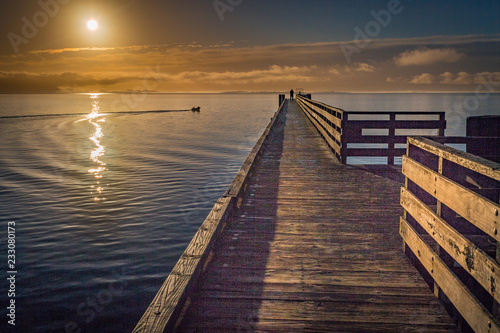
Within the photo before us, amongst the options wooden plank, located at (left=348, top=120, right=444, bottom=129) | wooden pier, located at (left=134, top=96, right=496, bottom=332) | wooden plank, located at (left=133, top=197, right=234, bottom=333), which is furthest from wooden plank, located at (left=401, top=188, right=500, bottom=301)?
wooden plank, located at (left=348, top=120, right=444, bottom=129)

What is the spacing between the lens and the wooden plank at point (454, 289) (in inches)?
103

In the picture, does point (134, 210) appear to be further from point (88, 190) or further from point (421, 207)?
point (421, 207)

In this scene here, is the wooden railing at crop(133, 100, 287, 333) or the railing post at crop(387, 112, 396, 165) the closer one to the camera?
the wooden railing at crop(133, 100, 287, 333)

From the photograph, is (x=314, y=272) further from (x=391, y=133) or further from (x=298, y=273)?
(x=391, y=133)

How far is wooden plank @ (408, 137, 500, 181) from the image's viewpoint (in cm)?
253

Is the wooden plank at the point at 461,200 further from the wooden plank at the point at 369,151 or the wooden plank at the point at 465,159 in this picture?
the wooden plank at the point at 369,151

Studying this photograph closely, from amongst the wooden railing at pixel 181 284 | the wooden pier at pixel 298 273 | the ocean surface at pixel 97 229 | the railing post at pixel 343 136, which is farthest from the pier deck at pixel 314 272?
the railing post at pixel 343 136

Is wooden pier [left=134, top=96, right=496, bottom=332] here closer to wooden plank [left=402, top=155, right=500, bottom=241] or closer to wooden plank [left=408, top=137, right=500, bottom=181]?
wooden plank [left=402, top=155, right=500, bottom=241]

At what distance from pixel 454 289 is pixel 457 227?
0.67 meters

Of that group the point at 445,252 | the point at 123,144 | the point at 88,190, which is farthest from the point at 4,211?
the point at 123,144

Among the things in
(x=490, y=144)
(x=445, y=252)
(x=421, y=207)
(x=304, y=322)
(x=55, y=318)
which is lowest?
(x=55, y=318)

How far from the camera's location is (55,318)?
6.55 meters

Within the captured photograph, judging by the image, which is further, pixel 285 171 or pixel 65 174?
pixel 65 174

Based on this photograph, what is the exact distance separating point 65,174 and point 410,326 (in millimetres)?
18829
